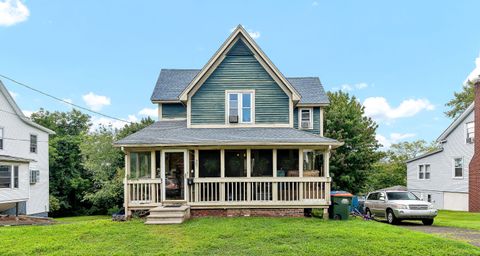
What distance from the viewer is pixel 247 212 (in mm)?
13477

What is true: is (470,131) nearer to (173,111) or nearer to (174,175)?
(173,111)

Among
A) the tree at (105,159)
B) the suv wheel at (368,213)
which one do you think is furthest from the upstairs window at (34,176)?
the suv wheel at (368,213)

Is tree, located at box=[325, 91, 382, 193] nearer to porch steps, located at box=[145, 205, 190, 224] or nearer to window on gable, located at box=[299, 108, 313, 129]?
window on gable, located at box=[299, 108, 313, 129]

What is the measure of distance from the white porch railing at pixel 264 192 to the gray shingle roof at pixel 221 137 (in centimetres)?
154

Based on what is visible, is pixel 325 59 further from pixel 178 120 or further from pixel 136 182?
pixel 136 182

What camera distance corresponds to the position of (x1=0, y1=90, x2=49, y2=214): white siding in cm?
2506

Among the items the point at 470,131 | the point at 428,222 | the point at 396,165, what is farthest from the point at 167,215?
the point at 396,165

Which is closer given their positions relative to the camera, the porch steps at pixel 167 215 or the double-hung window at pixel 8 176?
the porch steps at pixel 167 215

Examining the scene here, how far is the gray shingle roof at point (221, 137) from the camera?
13008 mm

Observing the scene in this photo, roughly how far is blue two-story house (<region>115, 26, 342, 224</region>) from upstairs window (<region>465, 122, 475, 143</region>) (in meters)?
15.5

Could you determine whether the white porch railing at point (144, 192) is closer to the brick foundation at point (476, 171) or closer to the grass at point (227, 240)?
the grass at point (227, 240)

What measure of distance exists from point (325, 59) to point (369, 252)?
1639 cm

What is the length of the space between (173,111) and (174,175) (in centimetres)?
425

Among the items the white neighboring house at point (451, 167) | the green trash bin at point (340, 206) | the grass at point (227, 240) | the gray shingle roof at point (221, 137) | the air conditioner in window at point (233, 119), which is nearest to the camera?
the grass at point (227, 240)
